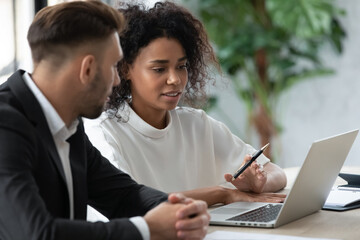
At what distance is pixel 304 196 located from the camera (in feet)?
6.53

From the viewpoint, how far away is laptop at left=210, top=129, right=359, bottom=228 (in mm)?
1909

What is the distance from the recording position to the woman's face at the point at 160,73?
240cm

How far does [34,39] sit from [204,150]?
1224 mm

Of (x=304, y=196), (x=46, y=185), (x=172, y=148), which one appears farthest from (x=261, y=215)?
(x=46, y=185)

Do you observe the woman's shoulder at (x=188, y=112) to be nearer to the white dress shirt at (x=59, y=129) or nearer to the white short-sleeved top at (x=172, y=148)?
the white short-sleeved top at (x=172, y=148)

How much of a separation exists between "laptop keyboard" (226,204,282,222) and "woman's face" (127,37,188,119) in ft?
1.78

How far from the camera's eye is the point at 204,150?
2.71 metres

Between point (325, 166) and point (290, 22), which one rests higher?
point (290, 22)

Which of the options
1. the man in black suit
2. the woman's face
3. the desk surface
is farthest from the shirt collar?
the woman's face

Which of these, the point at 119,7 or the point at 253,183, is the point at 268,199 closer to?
the point at 253,183

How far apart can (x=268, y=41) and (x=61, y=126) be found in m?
3.63

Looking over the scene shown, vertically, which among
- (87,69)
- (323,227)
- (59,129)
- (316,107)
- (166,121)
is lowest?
(316,107)

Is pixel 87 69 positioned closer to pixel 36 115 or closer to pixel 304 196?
pixel 36 115

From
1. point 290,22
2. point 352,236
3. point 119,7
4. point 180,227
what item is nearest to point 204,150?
point 119,7
